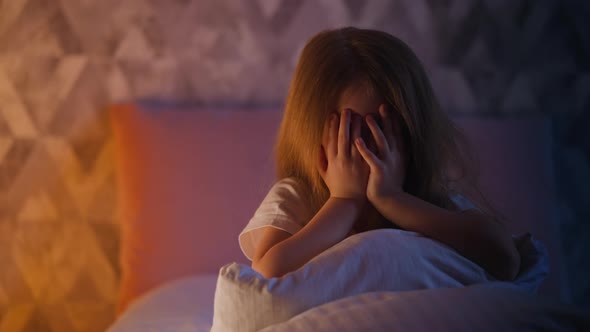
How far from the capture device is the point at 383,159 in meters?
0.89

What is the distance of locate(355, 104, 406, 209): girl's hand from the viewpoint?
0.87 m

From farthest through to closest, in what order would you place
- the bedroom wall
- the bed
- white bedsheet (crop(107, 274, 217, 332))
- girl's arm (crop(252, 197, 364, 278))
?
1. the bedroom wall
2. the bed
3. white bedsheet (crop(107, 274, 217, 332))
4. girl's arm (crop(252, 197, 364, 278))

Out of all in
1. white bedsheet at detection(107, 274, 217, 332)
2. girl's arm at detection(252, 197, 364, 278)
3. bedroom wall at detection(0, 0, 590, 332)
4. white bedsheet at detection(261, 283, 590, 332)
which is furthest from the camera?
bedroom wall at detection(0, 0, 590, 332)

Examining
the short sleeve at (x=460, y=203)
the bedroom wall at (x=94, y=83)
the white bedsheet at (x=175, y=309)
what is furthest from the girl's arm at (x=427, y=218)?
the bedroom wall at (x=94, y=83)

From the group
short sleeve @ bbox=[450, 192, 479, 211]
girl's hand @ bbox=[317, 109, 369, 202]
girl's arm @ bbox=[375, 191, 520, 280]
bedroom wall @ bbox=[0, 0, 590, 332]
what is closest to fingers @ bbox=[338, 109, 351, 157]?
girl's hand @ bbox=[317, 109, 369, 202]

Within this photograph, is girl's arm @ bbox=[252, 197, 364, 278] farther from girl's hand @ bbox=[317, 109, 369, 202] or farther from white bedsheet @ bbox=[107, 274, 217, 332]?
white bedsheet @ bbox=[107, 274, 217, 332]

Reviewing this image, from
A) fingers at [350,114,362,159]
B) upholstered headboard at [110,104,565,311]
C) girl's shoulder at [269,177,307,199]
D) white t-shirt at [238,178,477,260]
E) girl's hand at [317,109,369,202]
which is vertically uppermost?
fingers at [350,114,362,159]

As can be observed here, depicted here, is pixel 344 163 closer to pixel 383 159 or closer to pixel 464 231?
pixel 383 159

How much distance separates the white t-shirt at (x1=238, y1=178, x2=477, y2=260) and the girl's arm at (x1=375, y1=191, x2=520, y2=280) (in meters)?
0.14

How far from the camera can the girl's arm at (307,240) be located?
0.80m

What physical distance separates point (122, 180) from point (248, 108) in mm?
402

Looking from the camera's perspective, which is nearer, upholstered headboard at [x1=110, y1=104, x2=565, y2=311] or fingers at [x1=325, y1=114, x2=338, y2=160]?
fingers at [x1=325, y1=114, x2=338, y2=160]

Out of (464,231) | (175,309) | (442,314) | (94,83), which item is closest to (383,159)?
(464,231)

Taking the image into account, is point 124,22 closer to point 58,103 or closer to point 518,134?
point 58,103
